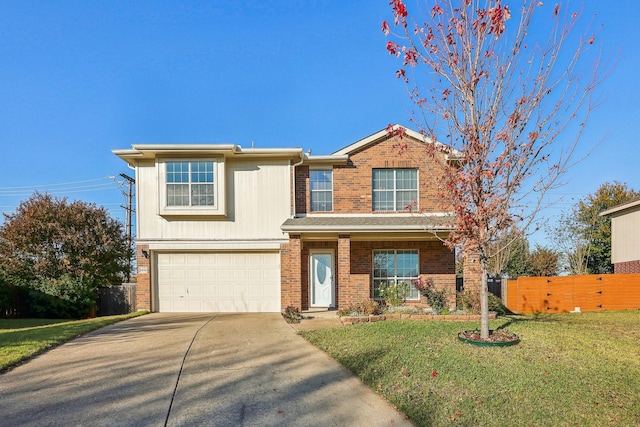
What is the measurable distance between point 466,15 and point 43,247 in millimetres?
15163

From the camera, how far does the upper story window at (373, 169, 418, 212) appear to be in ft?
45.1

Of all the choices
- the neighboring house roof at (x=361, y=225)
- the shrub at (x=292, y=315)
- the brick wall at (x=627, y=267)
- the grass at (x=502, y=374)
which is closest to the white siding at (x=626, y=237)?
the brick wall at (x=627, y=267)

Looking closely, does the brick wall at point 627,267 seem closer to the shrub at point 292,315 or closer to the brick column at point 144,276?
the shrub at point 292,315

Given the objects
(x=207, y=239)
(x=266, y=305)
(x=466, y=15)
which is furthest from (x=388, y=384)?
(x=207, y=239)

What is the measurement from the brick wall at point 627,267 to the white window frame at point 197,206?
17702 mm

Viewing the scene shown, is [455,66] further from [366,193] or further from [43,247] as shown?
[43,247]

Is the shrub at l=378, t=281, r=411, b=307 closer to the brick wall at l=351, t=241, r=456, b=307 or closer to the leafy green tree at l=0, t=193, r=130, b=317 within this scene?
the brick wall at l=351, t=241, r=456, b=307

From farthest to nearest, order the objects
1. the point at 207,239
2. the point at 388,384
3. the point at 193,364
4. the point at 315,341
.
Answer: the point at 207,239 < the point at 315,341 < the point at 193,364 < the point at 388,384

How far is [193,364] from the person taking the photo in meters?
6.43

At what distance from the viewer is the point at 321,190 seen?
45.1ft

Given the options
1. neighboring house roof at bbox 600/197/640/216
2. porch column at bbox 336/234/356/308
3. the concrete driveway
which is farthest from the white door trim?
neighboring house roof at bbox 600/197/640/216

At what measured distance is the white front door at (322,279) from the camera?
14.1 m

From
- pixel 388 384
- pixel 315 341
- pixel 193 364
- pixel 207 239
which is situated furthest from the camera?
pixel 207 239

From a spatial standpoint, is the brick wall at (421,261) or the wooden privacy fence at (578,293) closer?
the brick wall at (421,261)
